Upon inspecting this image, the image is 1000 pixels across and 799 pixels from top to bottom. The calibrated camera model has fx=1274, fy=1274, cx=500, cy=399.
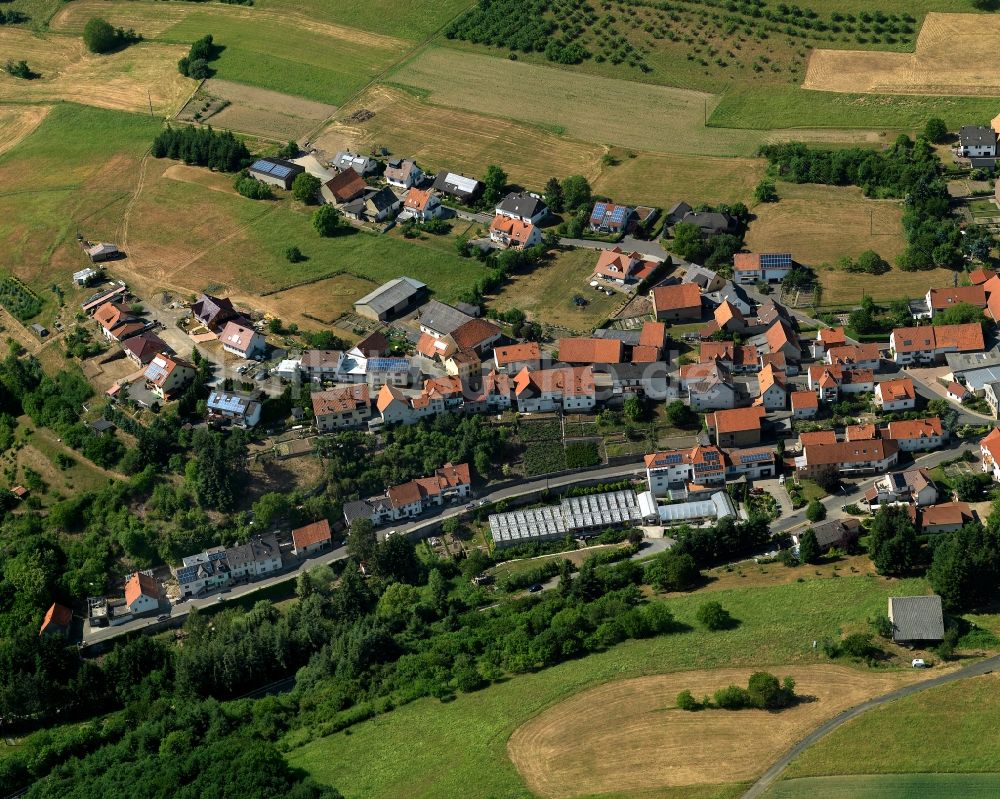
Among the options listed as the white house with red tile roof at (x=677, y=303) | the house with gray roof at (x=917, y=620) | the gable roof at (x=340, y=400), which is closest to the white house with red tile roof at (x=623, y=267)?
the white house with red tile roof at (x=677, y=303)

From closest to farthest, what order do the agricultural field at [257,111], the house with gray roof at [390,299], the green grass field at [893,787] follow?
the green grass field at [893,787], the house with gray roof at [390,299], the agricultural field at [257,111]

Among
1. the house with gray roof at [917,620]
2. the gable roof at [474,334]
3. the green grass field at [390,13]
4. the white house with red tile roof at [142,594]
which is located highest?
the green grass field at [390,13]

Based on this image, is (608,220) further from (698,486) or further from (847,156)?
(698,486)

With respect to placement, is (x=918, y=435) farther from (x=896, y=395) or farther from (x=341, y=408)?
(x=341, y=408)

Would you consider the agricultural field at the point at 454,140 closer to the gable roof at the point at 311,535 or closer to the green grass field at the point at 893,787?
the gable roof at the point at 311,535

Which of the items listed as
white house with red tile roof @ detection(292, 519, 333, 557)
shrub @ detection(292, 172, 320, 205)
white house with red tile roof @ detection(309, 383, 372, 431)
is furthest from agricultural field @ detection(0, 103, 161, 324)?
white house with red tile roof @ detection(292, 519, 333, 557)

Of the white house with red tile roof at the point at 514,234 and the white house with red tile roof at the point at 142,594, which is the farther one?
Answer: the white house with red tile roof at the point at 514,234

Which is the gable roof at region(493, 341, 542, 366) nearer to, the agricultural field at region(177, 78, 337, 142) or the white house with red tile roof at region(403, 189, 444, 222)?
the white house with red tile roof at region(403, 189, 444, 222)

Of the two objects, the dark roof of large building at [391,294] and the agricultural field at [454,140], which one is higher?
the agricultural field at [454,140]
